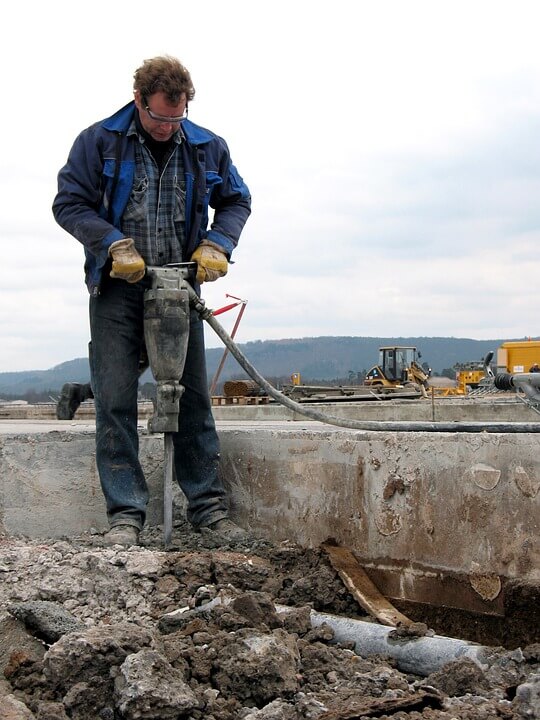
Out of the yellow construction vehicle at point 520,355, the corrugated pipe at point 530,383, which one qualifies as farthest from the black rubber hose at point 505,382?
the yellow construction vehicle at point 520,355

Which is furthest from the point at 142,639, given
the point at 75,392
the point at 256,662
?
the point at 75,392

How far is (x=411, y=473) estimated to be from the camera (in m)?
3.43

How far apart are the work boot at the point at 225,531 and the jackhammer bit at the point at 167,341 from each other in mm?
181

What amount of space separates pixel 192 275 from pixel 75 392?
2074 mm

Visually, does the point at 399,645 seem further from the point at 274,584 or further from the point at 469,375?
the point at 469,375

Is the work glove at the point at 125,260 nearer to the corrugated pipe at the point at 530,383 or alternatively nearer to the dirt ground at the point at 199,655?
the dirt ground at the point at 199,655

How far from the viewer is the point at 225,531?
13.0ft

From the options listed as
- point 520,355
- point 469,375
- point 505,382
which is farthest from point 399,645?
point 469,375

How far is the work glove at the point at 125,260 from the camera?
12.3 feet

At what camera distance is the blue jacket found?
3.85 m

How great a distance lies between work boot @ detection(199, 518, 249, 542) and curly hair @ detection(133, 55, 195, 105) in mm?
1852

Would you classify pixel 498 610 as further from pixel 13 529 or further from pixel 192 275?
pixel 13 529

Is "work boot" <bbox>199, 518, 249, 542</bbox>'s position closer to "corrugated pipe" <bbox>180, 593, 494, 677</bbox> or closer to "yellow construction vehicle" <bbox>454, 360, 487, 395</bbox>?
"corrugated pipe" <bbox>180, 593, 494, 677</bbox>

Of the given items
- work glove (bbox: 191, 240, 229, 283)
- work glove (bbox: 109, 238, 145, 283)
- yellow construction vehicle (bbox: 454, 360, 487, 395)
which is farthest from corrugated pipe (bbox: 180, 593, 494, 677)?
yellow construction vehicle (bbox: 454, 360, 487, 395)
